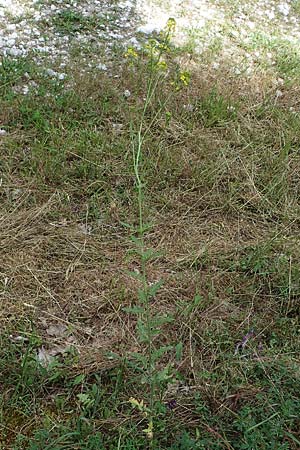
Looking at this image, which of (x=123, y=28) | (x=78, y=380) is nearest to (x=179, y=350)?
(x=78, y=380)

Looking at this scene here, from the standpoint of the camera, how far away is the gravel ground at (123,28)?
397 centimetres

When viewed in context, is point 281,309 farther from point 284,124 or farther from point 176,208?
point 284,124

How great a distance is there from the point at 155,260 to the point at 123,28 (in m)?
2.45

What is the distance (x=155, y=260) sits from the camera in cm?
271

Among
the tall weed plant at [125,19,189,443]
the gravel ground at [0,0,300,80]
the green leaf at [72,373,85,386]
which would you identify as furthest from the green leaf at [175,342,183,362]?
the gravel ground at [0,0,300,80]

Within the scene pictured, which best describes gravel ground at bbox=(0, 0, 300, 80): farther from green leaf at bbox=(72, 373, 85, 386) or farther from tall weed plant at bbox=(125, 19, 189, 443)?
green leaf at bbox=(72, 373, 85, 386)

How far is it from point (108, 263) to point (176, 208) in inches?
22.4

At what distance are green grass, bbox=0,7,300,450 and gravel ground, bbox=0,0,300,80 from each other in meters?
0.28

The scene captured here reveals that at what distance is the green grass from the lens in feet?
6.61

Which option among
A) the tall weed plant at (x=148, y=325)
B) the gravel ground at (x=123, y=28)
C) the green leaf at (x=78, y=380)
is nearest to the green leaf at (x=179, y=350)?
the tall weed plant at (x=148, y=325)

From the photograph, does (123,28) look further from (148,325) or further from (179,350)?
(148,325)

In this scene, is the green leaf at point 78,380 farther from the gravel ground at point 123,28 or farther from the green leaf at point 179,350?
the gravel ground at point 123,28

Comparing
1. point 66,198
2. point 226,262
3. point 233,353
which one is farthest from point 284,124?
point 233,353

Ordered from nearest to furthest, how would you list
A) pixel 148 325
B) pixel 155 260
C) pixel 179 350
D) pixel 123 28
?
pixel 148 325, pixel 179 350, pixel 155 260, pixel 123 28
